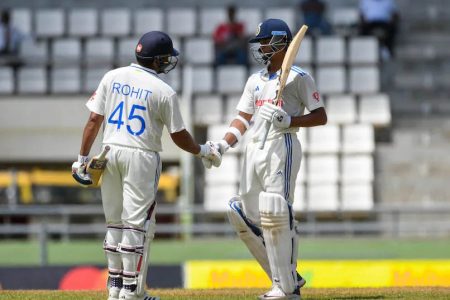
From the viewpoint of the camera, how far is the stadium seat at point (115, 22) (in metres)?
21.1

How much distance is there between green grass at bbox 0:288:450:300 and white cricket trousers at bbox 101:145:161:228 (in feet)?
2.95

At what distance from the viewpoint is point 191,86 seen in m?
19.1

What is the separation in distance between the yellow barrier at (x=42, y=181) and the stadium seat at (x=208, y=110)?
1.18 meters

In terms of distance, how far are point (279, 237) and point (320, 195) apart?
10.3 meters

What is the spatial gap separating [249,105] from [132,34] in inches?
509

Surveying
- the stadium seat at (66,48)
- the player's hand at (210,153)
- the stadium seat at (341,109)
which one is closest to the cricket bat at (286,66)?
the player's hand at (210,153)

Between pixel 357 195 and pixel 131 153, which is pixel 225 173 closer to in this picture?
pixel 357 195

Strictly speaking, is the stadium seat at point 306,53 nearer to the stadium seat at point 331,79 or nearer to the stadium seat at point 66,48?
the stadium seat at point 331,79

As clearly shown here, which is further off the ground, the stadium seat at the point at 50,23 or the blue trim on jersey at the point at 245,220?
the stadium seat at the point at 50,23

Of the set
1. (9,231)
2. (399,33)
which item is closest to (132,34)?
(399,33)

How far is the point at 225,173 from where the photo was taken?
18.5m

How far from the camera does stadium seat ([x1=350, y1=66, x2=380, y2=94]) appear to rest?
763 inches

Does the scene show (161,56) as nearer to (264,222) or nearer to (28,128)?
(264,222)

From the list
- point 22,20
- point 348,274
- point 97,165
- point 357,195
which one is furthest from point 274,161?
point 22,20
